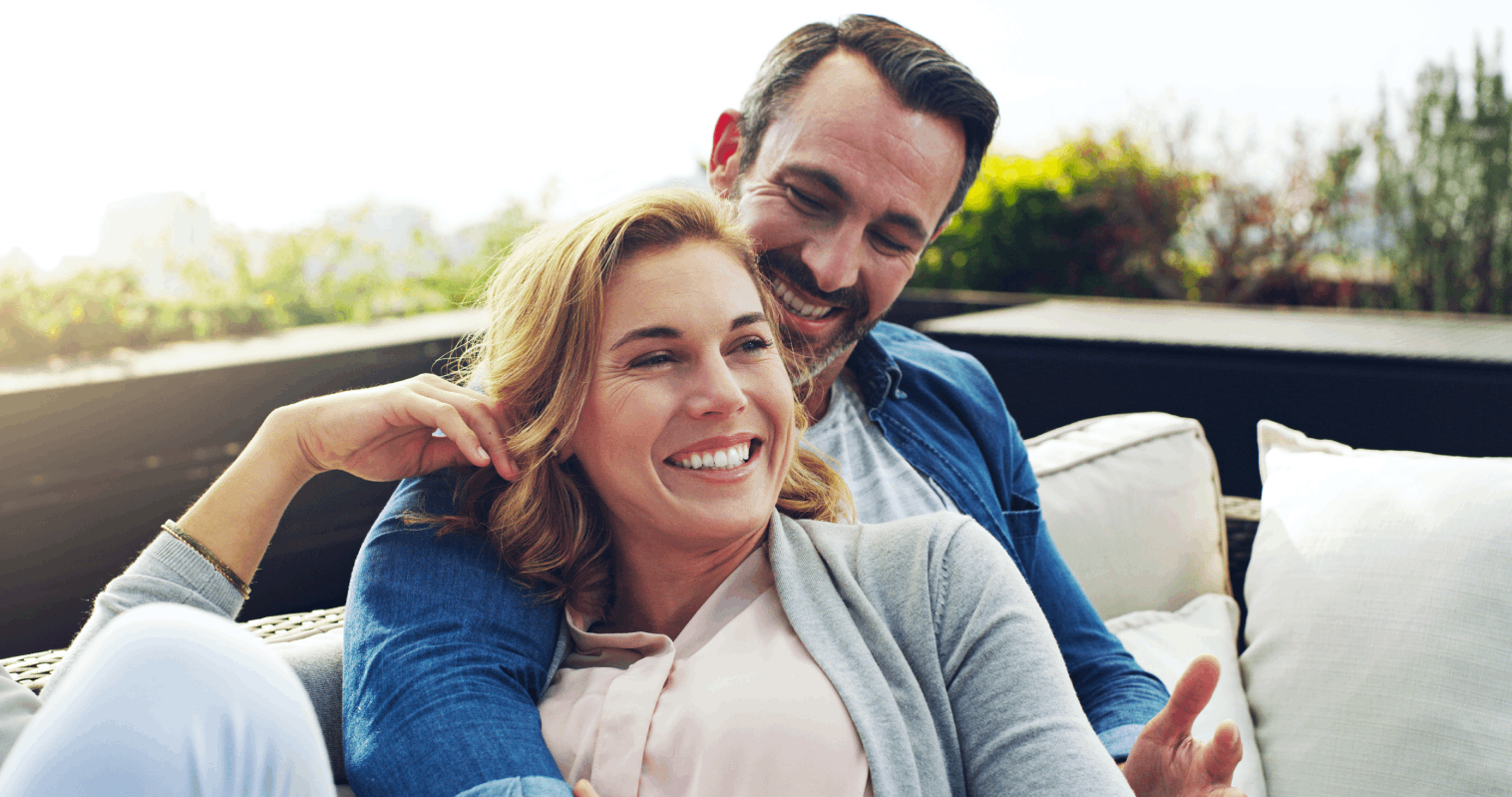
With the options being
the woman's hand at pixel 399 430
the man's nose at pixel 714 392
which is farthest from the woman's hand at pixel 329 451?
the man's nose at pixel 714 392

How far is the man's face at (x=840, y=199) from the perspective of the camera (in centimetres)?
174

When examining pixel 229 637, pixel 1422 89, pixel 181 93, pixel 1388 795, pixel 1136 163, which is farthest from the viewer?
pixel 1136 163

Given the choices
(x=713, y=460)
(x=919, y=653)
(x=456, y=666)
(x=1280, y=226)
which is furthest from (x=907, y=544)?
(x=1280, y=226)

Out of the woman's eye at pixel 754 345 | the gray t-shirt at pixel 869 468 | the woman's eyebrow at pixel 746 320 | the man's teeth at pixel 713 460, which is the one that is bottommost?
the gray t-shirt at pixel 869 468

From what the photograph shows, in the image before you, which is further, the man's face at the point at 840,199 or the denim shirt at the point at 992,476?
the man's face at the point at 840,199

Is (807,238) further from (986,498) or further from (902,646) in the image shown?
(902,646)

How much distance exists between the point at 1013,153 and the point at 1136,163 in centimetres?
96

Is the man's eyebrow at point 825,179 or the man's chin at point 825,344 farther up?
the man's eyebrow at point 825,179

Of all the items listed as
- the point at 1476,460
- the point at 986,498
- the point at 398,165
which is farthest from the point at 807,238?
the point at 398,165

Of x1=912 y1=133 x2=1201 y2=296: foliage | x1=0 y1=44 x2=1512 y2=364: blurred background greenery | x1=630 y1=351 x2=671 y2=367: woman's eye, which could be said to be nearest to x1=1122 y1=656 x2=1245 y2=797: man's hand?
x1=630 y1=351 x2=671 y2=367: woman's eye

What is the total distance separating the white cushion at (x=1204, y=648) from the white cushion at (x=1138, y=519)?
47mm

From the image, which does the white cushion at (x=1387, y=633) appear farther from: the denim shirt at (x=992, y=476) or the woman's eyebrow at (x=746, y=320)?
the woman's eyebrow at (x=746, y=320)

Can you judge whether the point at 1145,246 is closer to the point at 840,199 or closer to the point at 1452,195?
the point at 1452,195

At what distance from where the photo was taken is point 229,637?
2.73 feet
